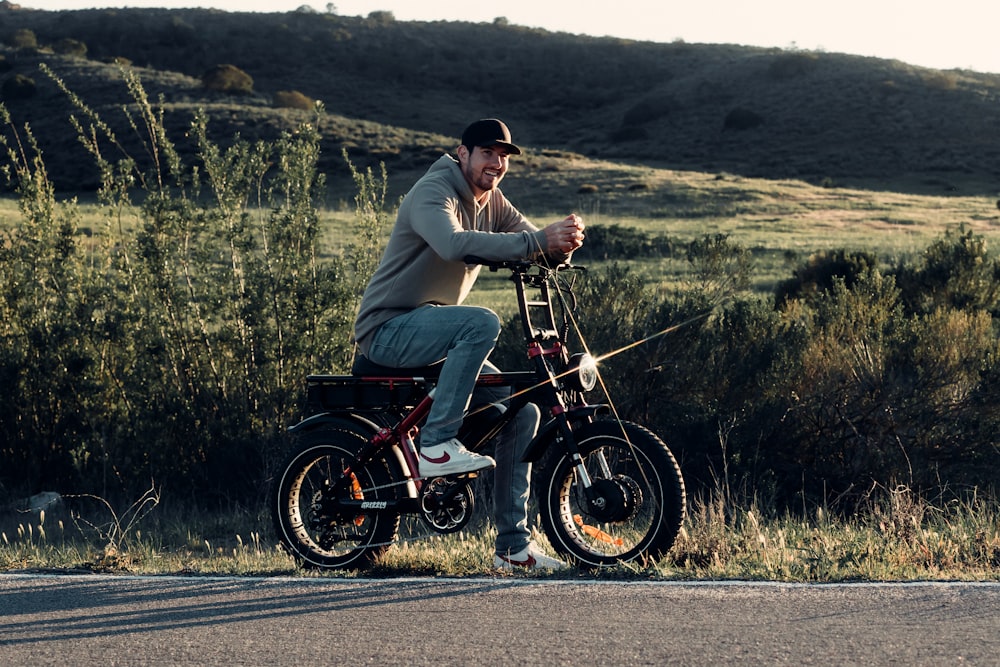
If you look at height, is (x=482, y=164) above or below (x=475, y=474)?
above

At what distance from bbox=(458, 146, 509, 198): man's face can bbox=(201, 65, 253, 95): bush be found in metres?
70.9

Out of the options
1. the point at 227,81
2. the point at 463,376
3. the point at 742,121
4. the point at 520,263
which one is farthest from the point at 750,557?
the point at 742,121

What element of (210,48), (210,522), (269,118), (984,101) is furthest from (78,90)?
(210,522)

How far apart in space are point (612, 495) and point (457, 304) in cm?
120

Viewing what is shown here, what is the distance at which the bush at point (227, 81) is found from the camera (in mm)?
73875

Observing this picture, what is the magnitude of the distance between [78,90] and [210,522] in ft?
204

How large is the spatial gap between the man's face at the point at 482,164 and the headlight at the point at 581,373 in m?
0.90

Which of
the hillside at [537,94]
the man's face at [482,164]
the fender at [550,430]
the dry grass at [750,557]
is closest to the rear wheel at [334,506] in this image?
the dry grass at [750,557]

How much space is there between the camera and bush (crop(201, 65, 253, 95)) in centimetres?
7388

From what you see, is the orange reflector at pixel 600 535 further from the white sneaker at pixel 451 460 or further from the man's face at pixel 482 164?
the man's face at pixel 482 164

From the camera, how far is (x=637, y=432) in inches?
208

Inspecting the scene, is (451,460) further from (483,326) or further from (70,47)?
(70,47)

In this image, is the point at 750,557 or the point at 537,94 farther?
the point at 537,94

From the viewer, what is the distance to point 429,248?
18.2ft
